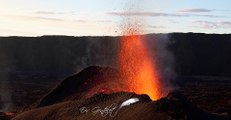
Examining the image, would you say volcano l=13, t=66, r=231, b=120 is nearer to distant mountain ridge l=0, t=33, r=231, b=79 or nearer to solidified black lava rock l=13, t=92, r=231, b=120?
solidified black lava rock l=13, t=92, r=231, b=120

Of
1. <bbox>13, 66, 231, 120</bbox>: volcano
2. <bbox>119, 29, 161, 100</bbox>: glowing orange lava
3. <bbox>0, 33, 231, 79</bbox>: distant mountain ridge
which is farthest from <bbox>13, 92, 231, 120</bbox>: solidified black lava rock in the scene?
<bbox>0, 33, 231, 79</bbox>: distant mountain ridge

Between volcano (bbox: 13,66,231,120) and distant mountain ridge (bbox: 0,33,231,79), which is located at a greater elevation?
volcano (bbox: 13,66,231,120)

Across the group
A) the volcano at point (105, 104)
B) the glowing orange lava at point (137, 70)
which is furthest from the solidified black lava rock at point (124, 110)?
the glowing orange lava at point (137, 70)

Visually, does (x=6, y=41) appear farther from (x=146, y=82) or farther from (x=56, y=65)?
(x=146, y=82)

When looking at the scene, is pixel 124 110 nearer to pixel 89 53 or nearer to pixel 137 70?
pixel 137 70

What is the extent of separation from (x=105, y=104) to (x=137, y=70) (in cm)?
771

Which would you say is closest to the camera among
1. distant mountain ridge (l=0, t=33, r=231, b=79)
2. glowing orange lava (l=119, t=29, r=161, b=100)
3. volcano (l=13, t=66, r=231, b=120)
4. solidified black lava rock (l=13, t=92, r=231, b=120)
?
solidified black lava rock (l=13, t=92, r=231, b=120)

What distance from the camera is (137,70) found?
28297 mm

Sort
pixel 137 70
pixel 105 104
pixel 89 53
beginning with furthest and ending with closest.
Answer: pixel 89 53
pixel 137 70
pixel 105 104

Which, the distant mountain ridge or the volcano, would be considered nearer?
the volcano

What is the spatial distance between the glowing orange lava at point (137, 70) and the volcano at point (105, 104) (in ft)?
2.66

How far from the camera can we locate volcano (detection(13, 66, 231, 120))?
58.3ft

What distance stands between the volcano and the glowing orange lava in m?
0.81

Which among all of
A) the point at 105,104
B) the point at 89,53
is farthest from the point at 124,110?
the point at 89,53
